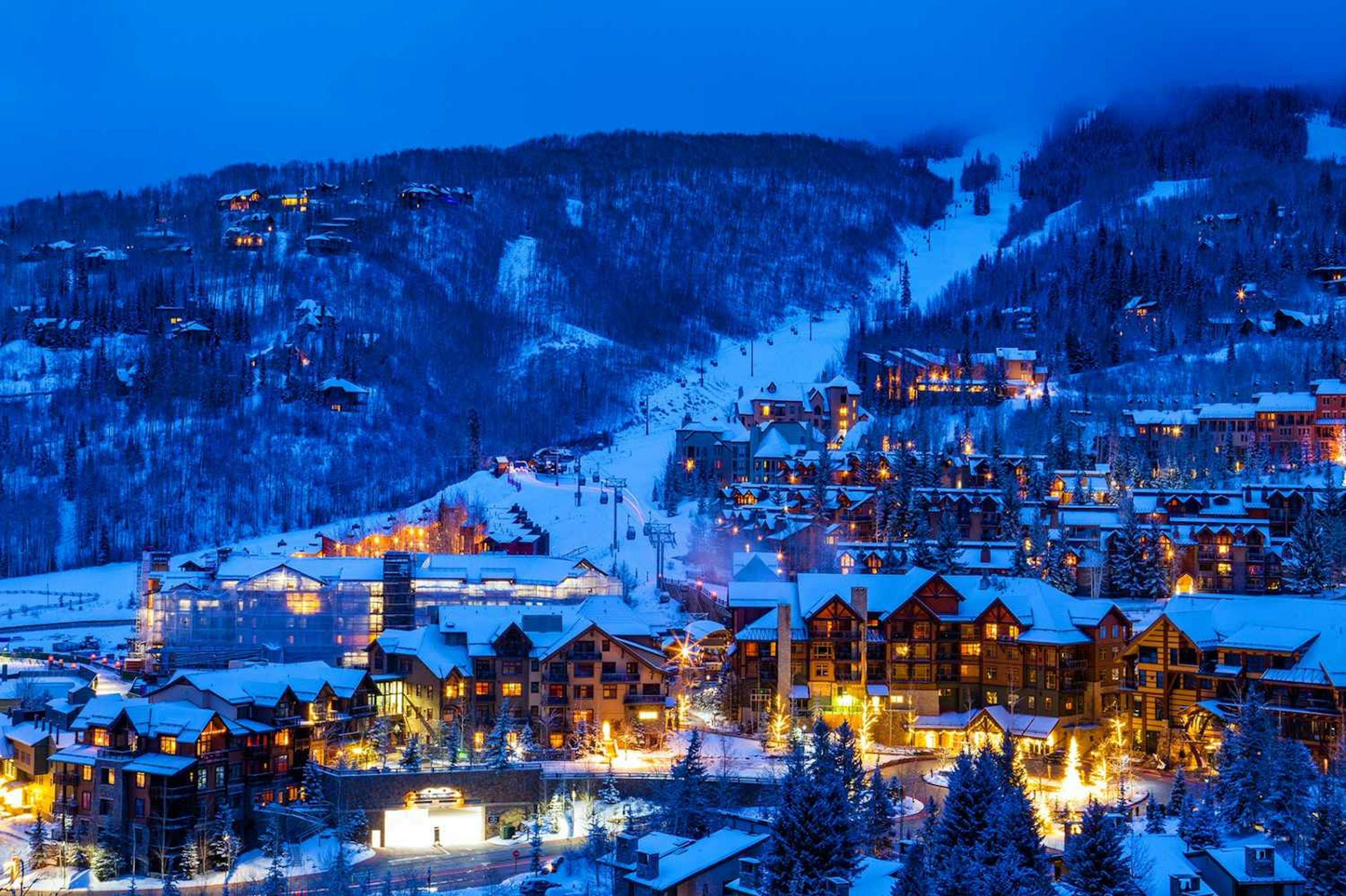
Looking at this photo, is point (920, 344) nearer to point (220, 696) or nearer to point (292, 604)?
point (292, 604)

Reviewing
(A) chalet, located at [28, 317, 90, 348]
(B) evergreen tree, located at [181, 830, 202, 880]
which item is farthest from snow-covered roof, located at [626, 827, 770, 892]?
(A) chalet, located at [28, 317, 90, 348]

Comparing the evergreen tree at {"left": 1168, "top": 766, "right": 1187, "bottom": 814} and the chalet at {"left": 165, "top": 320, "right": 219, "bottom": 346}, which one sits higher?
the chalet at {"left": 165, "top": 320, "right": 219, "bottom": 346}

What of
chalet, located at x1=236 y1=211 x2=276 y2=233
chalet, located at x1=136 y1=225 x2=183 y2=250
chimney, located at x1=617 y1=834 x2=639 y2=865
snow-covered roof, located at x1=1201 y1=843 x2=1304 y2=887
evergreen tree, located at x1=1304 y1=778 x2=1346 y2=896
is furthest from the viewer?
chalet, located at x1=136 y1=225 x2=183 y2=250

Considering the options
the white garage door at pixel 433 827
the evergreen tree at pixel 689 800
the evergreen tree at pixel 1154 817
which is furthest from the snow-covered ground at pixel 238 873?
the evergreen tree at pixel 1154 817

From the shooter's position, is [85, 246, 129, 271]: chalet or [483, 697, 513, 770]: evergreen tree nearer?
[483, 697, 513, 770]: evergreen tree

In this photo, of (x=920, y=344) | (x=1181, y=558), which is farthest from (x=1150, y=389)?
(x=1181, y=558)

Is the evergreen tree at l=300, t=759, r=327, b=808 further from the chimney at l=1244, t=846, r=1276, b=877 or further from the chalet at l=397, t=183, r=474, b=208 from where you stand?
the chalet at l=397, t=183, r=474, b=208

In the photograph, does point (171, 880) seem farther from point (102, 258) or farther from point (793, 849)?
point (102, 258)
